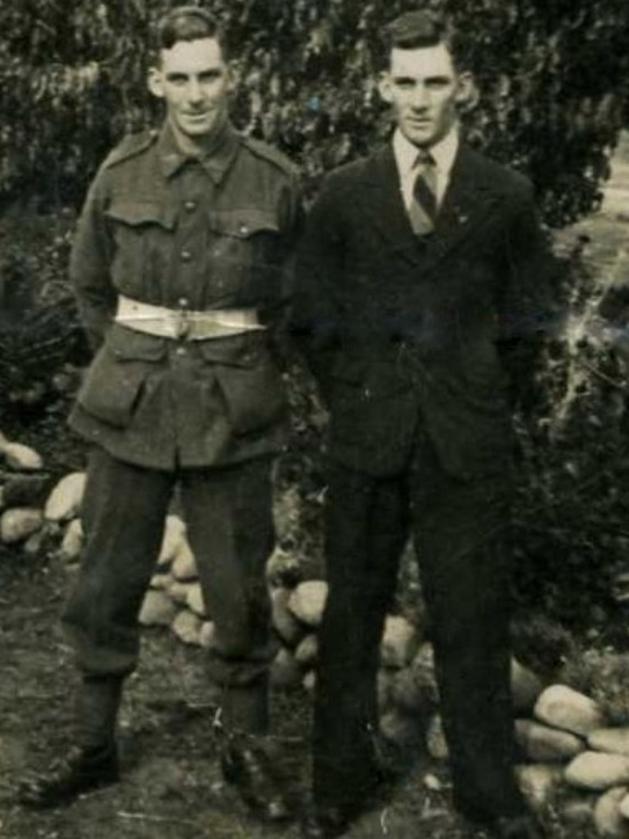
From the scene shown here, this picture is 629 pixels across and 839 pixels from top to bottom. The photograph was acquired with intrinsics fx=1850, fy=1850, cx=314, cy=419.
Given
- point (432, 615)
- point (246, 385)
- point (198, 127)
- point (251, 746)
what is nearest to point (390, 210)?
point (198, 127)

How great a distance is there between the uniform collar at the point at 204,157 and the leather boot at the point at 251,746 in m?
1.42

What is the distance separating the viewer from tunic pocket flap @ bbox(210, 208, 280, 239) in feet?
15.8

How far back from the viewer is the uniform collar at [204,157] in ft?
15.8

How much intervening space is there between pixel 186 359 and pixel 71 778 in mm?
1253

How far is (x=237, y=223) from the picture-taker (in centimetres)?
484

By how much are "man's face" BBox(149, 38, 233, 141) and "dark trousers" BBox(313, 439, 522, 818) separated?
3.16 feet

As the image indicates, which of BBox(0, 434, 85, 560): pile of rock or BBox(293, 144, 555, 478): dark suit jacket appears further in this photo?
BBox(0, 434, 85, 560): pile of rock

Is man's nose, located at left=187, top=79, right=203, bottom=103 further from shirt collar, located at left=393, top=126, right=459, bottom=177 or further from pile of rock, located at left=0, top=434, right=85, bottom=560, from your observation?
pile of rock, located at left=0, top=434, right=85, bottom=560

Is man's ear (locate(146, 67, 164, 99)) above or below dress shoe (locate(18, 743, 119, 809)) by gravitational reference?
above

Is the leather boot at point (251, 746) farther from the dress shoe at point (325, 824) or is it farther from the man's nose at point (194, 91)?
the man's nose at point (194, 91)

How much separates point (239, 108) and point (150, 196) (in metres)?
Answer: 1.50

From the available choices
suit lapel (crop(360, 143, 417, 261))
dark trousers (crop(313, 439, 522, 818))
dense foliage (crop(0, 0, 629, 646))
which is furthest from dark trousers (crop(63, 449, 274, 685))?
dense foliage (crop(0, 0, 629, 646))

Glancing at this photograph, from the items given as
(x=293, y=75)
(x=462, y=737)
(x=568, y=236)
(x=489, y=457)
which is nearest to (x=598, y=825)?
(x=462, y=737)

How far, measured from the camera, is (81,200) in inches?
307
